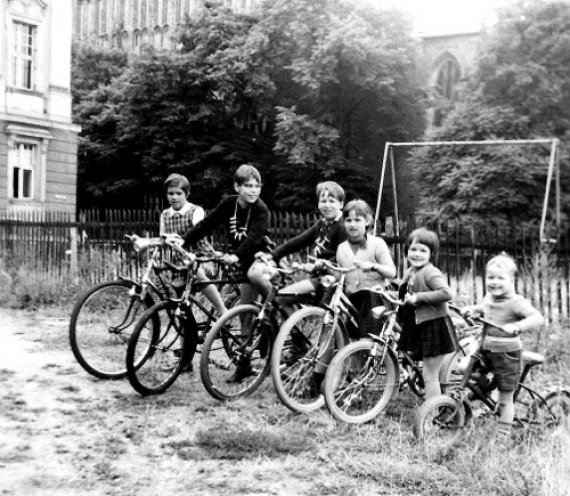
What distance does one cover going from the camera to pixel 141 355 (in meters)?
5.99

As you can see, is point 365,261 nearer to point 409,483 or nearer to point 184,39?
point 409,483

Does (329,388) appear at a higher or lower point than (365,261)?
lower

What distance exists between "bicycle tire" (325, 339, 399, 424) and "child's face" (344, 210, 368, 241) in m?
0.82

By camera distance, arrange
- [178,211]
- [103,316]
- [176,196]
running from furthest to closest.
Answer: [178,211] → [176,196] → [103,316]

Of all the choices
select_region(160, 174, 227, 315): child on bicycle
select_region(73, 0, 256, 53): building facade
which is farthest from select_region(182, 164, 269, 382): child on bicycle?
select_region(73, 0, 256, 53): building facade

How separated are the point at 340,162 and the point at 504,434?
2790cm

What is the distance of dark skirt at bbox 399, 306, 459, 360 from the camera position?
5176 mm

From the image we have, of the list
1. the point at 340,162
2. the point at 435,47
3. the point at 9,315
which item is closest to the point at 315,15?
the point at 340,162

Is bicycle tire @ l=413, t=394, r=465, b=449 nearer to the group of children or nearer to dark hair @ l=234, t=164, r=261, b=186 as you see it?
the group of children

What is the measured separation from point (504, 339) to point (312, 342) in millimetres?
1494

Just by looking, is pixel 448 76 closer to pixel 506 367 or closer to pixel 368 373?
pixel 368 373

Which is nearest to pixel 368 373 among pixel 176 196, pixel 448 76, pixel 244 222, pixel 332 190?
pixel 332 190

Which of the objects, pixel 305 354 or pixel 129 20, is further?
pixel 129 20

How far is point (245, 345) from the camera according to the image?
19.3ft
